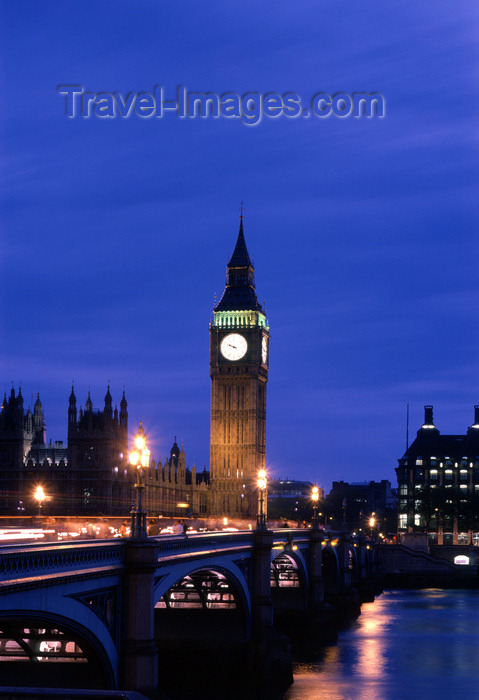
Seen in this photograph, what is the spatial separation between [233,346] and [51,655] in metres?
150

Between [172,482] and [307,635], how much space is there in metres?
86.1

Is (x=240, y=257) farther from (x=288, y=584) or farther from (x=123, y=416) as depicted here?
(x=288, y=584)

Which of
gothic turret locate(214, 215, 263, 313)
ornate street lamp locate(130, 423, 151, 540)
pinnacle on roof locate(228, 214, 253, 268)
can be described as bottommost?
ornate street lamp locate(130, 423, 151, 540)

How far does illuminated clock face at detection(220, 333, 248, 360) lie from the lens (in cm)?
18062

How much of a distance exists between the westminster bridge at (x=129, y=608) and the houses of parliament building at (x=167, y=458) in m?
75.3

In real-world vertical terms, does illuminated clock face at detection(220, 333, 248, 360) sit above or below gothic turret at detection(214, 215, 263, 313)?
below

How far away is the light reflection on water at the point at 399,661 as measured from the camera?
56.2m

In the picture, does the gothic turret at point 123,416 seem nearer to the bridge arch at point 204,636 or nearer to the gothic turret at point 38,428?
the gothic turret at point 38,428

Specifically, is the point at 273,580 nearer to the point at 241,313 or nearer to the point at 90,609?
the point at 90,609

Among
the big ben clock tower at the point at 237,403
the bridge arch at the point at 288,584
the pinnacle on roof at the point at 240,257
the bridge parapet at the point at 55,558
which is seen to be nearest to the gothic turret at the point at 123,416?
the big ben clock tower at the point at 237,403

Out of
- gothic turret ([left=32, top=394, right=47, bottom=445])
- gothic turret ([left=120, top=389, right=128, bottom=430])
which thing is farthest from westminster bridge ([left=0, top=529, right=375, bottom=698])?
gothic turret ([left=32, top=394, right=47, bottom=445])

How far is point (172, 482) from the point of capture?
522 ft

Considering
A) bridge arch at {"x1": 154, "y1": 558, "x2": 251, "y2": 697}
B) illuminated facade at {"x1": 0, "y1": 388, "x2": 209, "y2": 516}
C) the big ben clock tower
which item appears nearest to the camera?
bridge arch at {"x1": 154, "y1": 558, "x2": 251, "y2": 697}

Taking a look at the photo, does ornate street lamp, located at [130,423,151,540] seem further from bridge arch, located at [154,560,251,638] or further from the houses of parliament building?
the houses of parliament building
